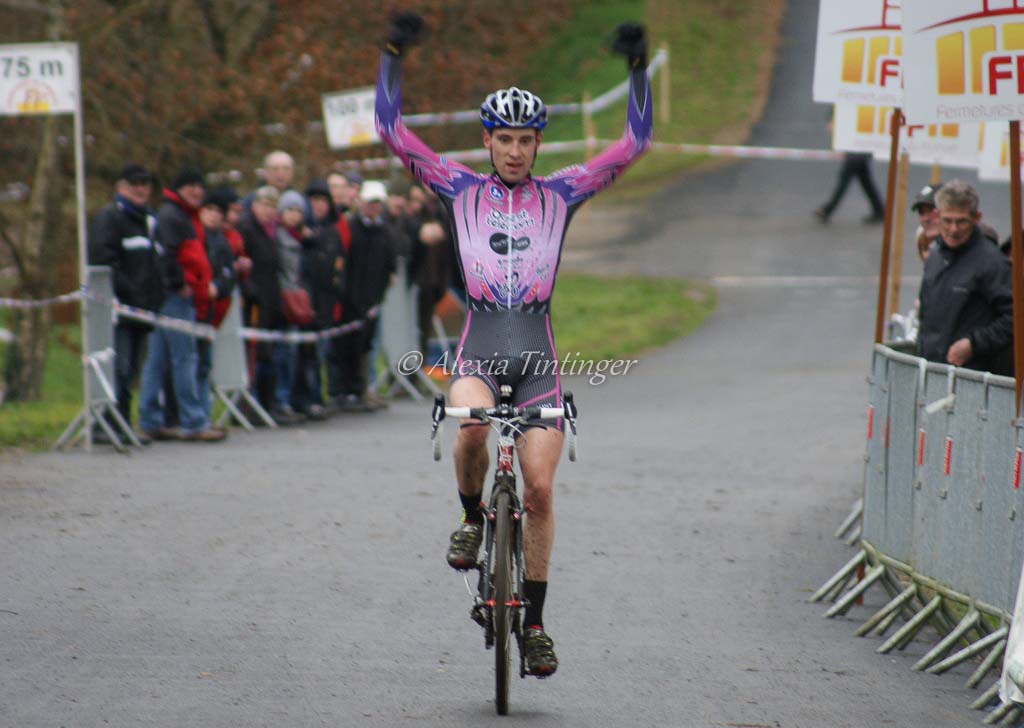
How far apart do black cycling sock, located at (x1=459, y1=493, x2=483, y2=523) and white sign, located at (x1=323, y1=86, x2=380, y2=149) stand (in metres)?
16.2

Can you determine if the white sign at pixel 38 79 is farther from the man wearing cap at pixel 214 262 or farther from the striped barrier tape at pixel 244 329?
the striped barrier tape at pixel 244 329

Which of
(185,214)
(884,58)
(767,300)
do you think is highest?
(884,58)

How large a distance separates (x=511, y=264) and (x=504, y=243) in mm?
101

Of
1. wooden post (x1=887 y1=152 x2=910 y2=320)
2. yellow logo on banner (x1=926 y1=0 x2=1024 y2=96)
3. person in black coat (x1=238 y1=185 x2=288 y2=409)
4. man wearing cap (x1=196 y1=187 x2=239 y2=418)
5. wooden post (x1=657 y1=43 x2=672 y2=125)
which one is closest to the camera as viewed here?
yellow logo on banner (x1=926 y1=0 x2=1024 y2=96)

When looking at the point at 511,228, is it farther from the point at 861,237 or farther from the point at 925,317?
the point at 861,237

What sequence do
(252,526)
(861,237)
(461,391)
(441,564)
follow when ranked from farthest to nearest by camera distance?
(861,237) < (252,526) < (441,564) < (461,391)

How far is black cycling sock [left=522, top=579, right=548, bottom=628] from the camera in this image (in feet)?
23.7

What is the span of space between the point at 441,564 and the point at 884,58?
182 inches

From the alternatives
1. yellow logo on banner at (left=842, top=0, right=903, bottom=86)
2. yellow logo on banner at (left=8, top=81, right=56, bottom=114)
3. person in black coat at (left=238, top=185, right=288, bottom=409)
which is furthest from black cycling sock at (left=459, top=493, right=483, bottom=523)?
person in black coat at (left=238, top=185, right=288, bottom=409)

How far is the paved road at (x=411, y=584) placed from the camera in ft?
23.6

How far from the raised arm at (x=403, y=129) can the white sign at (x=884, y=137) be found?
627cm

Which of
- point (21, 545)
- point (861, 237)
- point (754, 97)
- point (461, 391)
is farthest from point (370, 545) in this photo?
point (754, 97)

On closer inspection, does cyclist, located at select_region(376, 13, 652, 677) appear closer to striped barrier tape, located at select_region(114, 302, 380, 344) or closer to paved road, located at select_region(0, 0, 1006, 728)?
paved road, located at select_region(0, 0, 1006, 728)

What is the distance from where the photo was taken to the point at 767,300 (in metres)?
28.4
